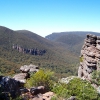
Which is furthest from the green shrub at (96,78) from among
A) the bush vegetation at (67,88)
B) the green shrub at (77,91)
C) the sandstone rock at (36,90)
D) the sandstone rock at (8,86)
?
the sandstone rock at (8,86)

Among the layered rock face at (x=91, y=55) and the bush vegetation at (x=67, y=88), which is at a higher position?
the layered rock face at (x=91, y=55)

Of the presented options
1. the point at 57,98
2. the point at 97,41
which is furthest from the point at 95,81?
the point at 57,98

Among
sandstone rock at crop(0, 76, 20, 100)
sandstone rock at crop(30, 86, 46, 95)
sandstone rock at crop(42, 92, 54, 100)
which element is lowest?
sandstone rock at crop(42, 92, 54, 100)

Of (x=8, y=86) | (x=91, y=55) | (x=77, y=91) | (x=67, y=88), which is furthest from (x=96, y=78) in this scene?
(x=8, y=86)

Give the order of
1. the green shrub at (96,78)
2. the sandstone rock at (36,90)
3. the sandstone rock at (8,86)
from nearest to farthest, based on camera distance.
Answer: the sandstone rock at (8,86)
the sandstone rock at (36,90)
the green shrub at (96,78)

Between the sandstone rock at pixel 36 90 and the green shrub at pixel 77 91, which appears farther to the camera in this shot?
the sandstone rock at pixel 36 90

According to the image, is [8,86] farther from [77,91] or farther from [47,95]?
[77,91]

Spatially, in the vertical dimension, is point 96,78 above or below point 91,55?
below

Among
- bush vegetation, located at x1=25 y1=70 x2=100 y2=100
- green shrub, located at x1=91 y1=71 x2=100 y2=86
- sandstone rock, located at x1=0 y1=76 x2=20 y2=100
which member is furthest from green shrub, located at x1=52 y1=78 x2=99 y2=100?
sandstone rock, located at x1=0 y1=76 x2=20 y2=100

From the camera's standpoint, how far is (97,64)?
34.8m

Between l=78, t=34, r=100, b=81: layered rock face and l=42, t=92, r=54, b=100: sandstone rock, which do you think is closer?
l=42, t=92, r=54, b=100: sandstone rock

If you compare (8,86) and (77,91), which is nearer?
(8,86)

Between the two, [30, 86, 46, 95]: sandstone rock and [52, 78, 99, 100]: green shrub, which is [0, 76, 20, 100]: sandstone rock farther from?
[52, 78, 99, 100]: green shrub

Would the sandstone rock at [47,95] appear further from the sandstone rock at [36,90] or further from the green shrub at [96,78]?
the green shrub at [96,78]
